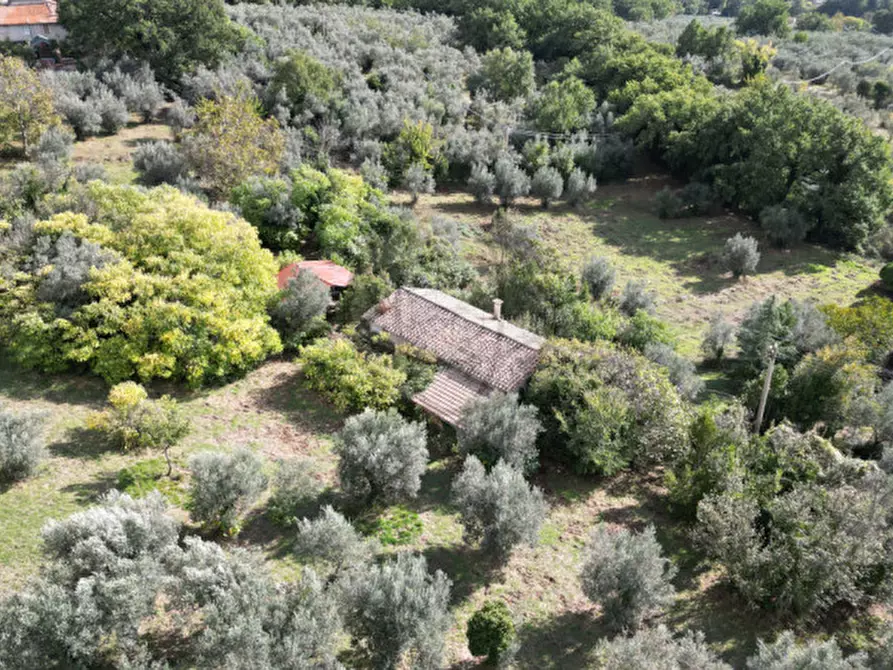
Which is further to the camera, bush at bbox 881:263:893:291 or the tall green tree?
the tall green tree

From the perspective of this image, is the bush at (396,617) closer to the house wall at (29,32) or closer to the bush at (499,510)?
the bush at (499,510)

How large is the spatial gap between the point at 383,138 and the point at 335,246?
15842 mm

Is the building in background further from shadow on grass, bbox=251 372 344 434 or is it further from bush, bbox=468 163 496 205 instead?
shadow on grass, bbox=251 372 344 434

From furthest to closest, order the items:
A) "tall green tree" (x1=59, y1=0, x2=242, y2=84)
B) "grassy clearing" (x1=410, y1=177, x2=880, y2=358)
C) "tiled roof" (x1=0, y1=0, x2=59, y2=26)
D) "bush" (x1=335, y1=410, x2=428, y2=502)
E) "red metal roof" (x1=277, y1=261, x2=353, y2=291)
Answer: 1. "tiled roof" (x1=0, y1=0, x2=59, y2=26)
2. "tall green tree" (x1=59, y1=0, x2=242, y2=84)
3. "grassy clearing" (x1=410, y1=177, x2=880, y2=358)
4. "red metal roof" (x1=277, y1=261, x2=353, y2=291)
5. "bush" (x1=335, y1=410, x2=428, y2=502)

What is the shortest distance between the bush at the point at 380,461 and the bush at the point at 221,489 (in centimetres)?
198

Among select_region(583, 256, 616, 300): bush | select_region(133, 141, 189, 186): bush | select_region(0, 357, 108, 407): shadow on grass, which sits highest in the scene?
select_region(133, 141, 189, 186): bush

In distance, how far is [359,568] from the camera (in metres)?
12.8

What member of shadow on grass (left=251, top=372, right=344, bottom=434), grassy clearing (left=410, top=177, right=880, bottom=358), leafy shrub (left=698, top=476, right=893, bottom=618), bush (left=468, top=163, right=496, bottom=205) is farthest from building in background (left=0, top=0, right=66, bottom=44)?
leafy shrub (left=698, top=476, right=893, bottom=618)

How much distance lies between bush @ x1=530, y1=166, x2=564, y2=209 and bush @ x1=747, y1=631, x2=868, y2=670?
29178 mm

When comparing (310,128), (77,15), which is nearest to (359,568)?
(310,128)

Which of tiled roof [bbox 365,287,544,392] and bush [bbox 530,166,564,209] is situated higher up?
bush [bbox 530,166,564,209]

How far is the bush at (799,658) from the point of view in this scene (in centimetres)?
1097

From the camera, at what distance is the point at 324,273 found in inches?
954

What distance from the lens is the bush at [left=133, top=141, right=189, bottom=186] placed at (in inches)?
1203
